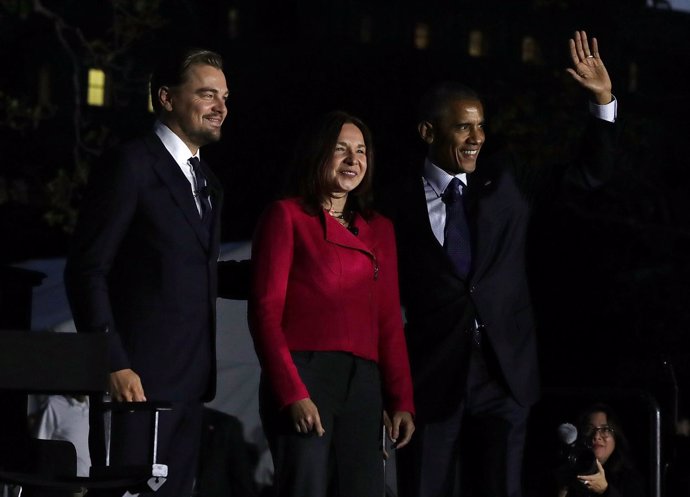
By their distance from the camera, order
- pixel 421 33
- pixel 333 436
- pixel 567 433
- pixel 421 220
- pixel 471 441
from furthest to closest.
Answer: pixel 421 33 < pixel 567 433 < pixel 421 220 < pixel 471 441 < pixel 333 436

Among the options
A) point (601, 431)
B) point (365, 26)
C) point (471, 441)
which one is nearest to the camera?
point (471, 441)

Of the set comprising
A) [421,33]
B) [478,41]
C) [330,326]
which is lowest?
[330,326]

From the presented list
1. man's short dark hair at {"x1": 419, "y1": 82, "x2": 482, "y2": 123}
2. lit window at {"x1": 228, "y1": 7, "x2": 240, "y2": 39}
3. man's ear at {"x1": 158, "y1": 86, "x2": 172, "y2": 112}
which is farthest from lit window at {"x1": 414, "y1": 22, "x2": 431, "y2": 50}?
man's ear at {"x1": 158, "y1": 86, "x2": 172, "y2": 112}

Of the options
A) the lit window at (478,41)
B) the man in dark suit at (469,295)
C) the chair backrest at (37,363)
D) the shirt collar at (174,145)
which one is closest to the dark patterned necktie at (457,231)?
the man in dark suit at (469,295)

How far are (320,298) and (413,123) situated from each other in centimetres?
2335

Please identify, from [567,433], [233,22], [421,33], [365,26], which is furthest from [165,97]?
[421,33]

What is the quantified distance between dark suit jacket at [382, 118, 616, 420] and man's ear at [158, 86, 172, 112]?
1035 millimetres

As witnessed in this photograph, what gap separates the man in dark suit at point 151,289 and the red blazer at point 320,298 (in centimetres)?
24

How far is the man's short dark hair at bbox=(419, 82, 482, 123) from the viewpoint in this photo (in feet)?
22.1

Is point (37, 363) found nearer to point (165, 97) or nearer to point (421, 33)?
point (165, 97)

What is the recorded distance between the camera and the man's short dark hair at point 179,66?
617 cm

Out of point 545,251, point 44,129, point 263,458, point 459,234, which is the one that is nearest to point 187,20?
point 44,129

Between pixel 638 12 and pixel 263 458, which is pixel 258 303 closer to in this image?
pixel 263 458

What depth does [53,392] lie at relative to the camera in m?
6.18
